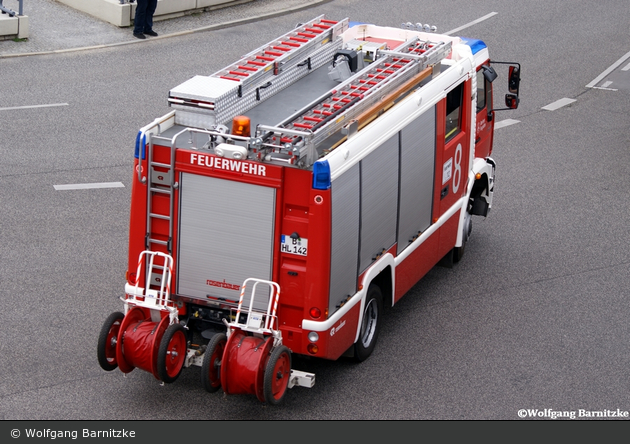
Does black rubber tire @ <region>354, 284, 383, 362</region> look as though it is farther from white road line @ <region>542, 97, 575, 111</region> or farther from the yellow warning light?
white road line @ <region>542, 97, 575, 111</region>

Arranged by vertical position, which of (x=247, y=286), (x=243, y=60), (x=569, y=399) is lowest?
(x=569, y=399)

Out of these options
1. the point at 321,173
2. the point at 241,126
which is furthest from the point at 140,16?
the point at 321,173

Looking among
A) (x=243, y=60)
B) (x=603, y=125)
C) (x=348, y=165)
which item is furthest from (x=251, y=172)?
(x=603, y=125)

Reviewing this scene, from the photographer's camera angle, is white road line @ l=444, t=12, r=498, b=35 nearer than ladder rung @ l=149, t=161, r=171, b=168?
No

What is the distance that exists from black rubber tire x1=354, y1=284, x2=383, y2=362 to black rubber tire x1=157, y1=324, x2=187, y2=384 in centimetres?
190

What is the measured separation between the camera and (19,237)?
13078 mm

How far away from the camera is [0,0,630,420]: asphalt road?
1005 centimetres

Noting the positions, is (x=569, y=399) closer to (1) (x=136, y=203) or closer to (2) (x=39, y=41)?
(1) (x=136, y=203)

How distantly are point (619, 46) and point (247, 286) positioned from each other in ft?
54.0

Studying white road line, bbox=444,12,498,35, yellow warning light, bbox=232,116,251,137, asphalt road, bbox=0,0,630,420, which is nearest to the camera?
yellow warning light, bbox=232,116,251,137

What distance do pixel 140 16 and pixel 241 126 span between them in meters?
13.1

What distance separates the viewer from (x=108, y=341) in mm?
9484

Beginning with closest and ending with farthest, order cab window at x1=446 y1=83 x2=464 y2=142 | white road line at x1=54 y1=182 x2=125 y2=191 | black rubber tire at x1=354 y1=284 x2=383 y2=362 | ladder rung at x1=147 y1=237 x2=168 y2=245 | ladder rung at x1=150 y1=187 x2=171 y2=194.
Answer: ladder rung at x1=150 y1=187 x2=171 y2=194 < ladder rung at x1=147 y1=237 x2=168 y2=245 < black rubber tire at x1=354 y1=284 x2=383 y2=362 < cab window at x1=446 y1=83 x2=464 y2=142 < white road line at x1=54 y1=182 x2=125 y2=191

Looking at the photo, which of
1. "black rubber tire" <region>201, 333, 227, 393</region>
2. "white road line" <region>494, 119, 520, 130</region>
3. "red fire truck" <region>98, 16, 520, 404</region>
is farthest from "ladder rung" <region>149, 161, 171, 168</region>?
"white road line" <region>494, 119, 520, 130</region>
